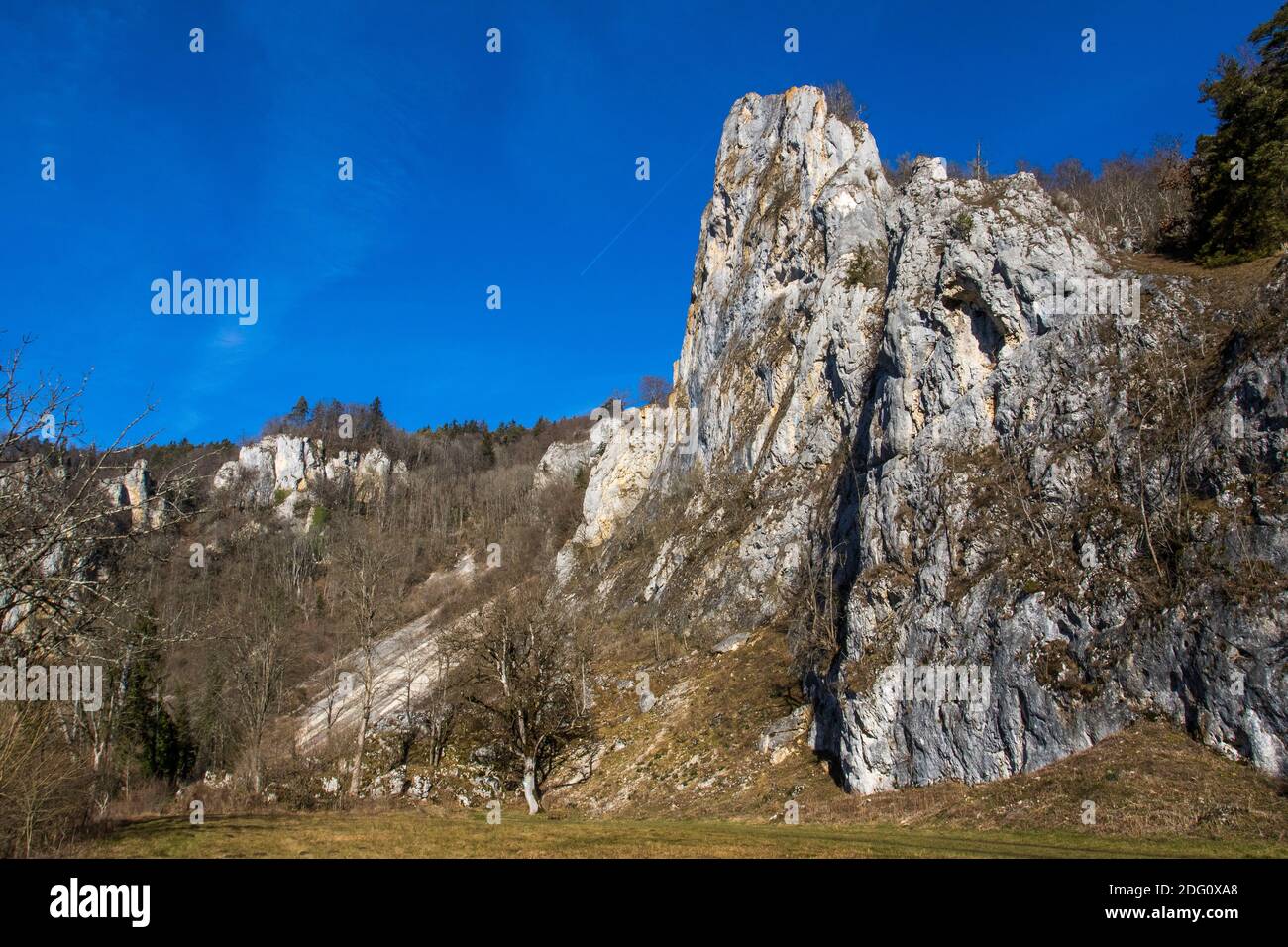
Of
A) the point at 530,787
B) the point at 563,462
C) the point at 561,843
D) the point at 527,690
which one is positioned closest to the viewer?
A: the point at 561,843

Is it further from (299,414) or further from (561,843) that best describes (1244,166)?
(299,414)

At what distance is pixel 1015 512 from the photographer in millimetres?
27453

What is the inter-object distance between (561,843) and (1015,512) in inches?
860

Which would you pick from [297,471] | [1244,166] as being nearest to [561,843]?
[1244,166]

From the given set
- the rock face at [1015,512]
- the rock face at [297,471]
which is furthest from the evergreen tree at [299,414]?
the rock face at [1015,512]

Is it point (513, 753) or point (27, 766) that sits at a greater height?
point (27, 766)

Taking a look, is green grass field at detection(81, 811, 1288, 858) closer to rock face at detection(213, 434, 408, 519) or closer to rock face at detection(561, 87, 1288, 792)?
rock face at detection(561, 87, 1288, 792)

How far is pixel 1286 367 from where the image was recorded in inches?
870

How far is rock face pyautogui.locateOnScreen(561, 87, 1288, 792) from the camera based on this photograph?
825 inches

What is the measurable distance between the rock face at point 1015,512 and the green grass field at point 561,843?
5643 millimetres

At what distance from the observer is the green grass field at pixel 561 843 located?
505 inches
